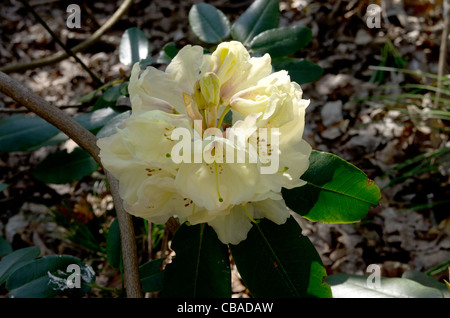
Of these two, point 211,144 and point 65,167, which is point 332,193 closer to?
point 211,144

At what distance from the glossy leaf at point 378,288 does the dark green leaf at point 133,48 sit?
105 cm

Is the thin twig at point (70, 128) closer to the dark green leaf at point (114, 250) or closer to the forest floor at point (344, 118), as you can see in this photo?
the dark green leaf at point (114, 250)

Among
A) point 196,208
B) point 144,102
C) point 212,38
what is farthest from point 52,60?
point 196,208

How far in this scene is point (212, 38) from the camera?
1441 mm

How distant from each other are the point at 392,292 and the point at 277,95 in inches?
25.1

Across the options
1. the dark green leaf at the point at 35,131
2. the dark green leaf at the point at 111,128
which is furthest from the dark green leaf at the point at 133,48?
the dark green leaf at the point at 111,128

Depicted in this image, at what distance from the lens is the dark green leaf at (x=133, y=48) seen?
60.5 inches

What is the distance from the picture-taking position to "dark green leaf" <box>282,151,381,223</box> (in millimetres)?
903

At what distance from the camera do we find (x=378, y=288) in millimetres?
→ 1044

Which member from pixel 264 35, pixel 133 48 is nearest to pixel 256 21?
pixel 264 35

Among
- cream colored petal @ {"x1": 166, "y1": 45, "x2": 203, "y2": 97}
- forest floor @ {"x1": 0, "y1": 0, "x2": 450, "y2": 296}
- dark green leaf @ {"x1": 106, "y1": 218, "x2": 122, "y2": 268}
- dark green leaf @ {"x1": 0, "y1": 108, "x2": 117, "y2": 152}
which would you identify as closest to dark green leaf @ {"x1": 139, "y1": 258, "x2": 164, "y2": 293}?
dark green leaf @ {"x1": 106, "y1": 218, "x2": 122, "y2": 268}

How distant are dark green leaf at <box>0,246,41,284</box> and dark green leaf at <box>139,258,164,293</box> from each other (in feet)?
1.04

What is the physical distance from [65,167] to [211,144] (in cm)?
101

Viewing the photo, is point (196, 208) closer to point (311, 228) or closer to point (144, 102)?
point (144, 102)
